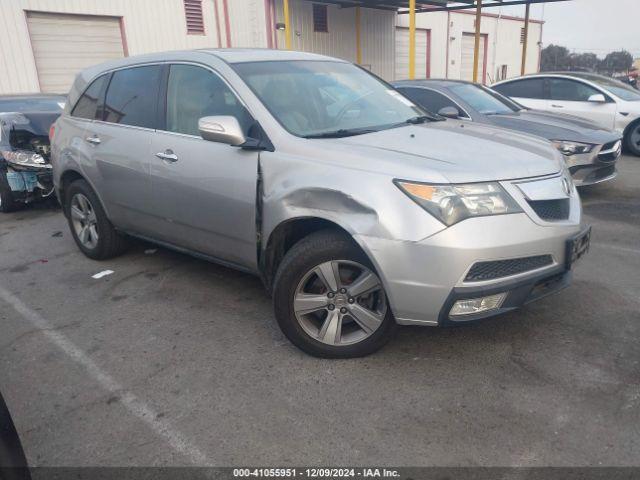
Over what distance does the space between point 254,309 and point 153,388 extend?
3.59 ft

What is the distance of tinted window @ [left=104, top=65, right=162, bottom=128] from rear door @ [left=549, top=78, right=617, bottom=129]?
25.0 ft

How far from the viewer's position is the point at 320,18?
17906 millimetres

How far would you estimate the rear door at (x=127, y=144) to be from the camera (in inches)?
165

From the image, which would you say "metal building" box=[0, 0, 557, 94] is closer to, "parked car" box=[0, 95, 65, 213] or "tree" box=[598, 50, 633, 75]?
"parked car" box=[0, 95, 65, 213]

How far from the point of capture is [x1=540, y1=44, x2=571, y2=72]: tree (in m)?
34.6

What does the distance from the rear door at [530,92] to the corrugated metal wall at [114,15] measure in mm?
8388

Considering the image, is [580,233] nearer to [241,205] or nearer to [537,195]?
[537,195]

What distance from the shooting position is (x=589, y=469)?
2324 mm

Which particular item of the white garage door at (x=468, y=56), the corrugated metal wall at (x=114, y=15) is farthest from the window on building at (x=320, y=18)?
the white garage door at (x=468, y=56)

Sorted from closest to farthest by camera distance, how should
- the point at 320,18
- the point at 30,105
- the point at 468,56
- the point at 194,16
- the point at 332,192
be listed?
the point at 332,192 → the point at 30,105 → the point at 194,16 → the point at 320,18 → the point at 468,56

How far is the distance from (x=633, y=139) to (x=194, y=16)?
1079 cm

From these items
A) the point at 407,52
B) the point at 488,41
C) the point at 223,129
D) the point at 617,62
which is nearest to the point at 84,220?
the point at 223,129

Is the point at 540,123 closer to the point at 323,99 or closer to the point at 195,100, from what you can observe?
the point at 323,99

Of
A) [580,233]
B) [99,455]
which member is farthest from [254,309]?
[580,233]
